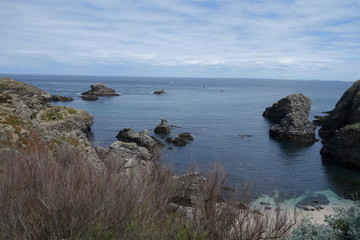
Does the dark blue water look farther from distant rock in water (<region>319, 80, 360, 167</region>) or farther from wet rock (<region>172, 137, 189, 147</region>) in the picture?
distant rock in water (<region>319, 80, 360, 167</region>)

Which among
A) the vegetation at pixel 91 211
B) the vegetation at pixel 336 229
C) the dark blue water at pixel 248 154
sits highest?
the vegetation at pixel 91 211

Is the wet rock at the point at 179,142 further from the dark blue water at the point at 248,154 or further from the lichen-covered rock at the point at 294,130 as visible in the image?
the lichen-covered rock at the point at 294,130

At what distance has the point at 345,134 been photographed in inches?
1697

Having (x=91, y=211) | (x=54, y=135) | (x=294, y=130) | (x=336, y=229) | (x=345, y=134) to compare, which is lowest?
(x=294, y=130)

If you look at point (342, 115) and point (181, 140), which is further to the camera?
point (342, 115)

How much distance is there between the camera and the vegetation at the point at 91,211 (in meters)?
8.81

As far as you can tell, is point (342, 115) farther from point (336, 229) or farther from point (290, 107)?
point (336, 229)

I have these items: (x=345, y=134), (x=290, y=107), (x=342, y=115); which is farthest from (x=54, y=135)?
(x=290, y=107)

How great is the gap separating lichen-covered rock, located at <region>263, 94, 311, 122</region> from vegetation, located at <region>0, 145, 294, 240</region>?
64.4 metres

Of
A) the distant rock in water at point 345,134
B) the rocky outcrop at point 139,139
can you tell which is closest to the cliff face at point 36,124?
the rocky outcrop at point 139,139

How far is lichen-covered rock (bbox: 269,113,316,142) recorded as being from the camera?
5472cm

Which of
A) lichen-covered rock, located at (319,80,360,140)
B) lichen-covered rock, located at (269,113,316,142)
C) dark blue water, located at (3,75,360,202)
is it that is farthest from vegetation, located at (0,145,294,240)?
lichen-covered rock, located at (319,80,360,140)

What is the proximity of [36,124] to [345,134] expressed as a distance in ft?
129

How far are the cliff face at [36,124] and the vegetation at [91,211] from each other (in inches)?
204
